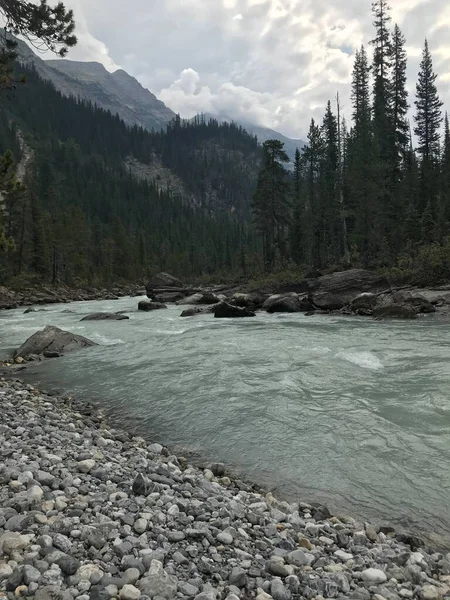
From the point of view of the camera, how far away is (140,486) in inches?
189

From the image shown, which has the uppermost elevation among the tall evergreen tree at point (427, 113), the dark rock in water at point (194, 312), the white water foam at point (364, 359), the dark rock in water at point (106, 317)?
the tall evergreen tree at point (427, 113)

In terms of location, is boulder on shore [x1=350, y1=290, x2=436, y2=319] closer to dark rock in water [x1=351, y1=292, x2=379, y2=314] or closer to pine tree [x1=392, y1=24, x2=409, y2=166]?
dark rock in water [x1=351, y1=292, x2=379, y2=314]

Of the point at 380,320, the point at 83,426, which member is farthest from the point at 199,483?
the point at 380,320

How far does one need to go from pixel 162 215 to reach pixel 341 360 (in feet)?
480

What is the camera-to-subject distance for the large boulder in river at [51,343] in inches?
594

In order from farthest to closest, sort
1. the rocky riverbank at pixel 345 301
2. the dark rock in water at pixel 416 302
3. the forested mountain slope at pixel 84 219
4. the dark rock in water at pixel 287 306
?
the forested mountain slope at pixel 84 219 < the dark rock in water at pixel 287 306 < the rocky riverbank at pixel 345 301 < the dark rock in water at pixel 416 302

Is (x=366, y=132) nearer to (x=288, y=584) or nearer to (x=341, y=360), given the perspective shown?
(x=341, y=360)

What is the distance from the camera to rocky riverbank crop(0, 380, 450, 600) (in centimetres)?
308

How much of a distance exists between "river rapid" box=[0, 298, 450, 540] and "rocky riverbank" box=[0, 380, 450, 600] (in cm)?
80

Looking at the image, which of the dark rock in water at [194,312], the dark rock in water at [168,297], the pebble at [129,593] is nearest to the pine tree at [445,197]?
the dark rock in water at [194,312]

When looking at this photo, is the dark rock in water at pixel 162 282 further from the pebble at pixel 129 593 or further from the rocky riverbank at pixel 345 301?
the pebble at pixel 129 593

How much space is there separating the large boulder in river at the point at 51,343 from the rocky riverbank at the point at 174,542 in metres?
10.1

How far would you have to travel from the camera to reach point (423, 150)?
5150cm

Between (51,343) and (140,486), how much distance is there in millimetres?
12134
